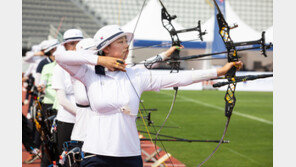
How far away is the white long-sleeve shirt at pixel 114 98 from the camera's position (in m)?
2.67

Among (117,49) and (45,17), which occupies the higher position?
(45,17)

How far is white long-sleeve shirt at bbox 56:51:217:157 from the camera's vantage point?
105 inches

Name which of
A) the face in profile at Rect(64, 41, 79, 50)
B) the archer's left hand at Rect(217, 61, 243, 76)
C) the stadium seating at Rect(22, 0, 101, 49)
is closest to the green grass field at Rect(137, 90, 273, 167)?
the face in profile at Rect(64, 41, 79, 50)

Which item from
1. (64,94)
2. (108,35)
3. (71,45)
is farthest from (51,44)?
(108,35)

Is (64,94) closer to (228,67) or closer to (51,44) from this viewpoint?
(51,44)

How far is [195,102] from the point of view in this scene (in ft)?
56.5

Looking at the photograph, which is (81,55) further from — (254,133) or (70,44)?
(254,133)

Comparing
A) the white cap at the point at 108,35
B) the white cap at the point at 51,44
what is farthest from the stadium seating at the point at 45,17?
the white cap at the point at 108,35

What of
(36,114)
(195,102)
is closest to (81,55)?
(36,114)

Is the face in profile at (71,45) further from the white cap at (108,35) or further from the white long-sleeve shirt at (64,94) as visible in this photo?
the white cap at (108,35)

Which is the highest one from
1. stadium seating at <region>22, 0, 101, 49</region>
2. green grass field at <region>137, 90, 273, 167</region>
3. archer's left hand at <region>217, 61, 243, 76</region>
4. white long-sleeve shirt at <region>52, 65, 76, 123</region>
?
stadium seating at <region>22, 0, 101, 49</region>

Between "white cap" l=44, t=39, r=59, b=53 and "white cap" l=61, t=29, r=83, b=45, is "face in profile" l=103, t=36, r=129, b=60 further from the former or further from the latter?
"white cap" l=44, t=39, r=59, b=53

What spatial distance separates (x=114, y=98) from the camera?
268cm

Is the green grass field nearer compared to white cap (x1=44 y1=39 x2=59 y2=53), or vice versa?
white cap (x1=44 y1=39 x2=59 y2=53)
